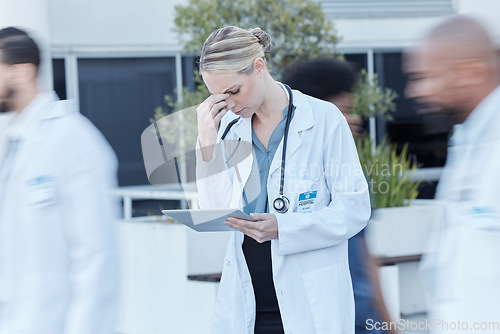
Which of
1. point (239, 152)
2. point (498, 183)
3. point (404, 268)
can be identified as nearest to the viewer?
point (498, 183)

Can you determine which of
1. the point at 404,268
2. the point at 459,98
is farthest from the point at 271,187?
the point at 404,268

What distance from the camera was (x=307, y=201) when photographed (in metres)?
2.79

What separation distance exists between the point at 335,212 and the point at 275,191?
0.24 meters

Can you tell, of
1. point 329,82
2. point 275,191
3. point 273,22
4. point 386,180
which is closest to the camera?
point 275,191

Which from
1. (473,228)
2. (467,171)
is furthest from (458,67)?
(473,228)

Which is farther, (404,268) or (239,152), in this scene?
(404,268)

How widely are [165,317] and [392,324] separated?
131 inches

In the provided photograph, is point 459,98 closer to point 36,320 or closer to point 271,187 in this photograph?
point 271,187

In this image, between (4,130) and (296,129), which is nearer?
(4,130)

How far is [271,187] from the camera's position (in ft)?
9.29

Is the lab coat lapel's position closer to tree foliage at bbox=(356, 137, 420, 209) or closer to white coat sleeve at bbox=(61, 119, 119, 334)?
white coat sleeve at bbox=(61, 119, 119, 334)

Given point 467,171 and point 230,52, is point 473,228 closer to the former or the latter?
point 467,171

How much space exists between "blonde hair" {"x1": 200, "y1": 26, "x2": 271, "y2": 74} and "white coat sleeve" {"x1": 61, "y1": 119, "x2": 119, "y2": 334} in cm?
70

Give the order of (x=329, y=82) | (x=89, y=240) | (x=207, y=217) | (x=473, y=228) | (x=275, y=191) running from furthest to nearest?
(x=329, y=82)
(x=275, y=191)
(x=207, y=217)
(x=89, y=240)
(x=473, y=228)
